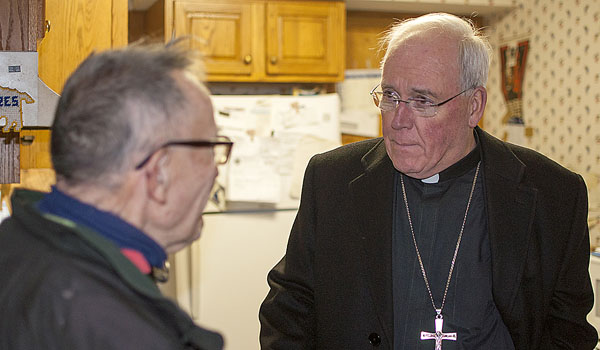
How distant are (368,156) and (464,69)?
0.33 m

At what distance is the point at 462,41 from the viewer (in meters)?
1.63

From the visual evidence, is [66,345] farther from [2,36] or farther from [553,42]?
[553,42]

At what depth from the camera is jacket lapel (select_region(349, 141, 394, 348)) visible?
1.55 m

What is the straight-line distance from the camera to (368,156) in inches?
68.4

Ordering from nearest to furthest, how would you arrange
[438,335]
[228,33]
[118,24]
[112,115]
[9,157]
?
1. [112,115]
2. [438,335]
3. [9,157]
4. [118,24]
5. [228,33]

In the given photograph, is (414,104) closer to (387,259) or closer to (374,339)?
(387,259)

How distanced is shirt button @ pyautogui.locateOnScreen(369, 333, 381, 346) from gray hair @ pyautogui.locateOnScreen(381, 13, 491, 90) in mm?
632

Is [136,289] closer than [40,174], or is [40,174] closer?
[136,289]

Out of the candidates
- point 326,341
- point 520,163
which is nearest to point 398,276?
point 326,341

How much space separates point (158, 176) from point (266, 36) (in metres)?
3.30

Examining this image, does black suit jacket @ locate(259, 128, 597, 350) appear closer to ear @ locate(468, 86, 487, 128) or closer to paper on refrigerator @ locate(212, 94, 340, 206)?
ear @ locate(468, 86, 487, 128)

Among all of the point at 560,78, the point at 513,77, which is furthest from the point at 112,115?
the point at 513,77

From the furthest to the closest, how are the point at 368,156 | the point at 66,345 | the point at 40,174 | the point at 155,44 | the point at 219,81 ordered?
the point at 219,81, the point at 40,174, the point at 368,156, the point at 155,44, the point at 66,345

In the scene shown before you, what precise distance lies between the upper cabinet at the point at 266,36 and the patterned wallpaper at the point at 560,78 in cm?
125
